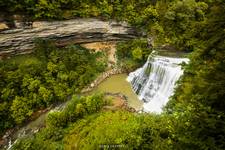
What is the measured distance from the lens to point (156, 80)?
908 inches

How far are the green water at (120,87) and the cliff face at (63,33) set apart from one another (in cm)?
442

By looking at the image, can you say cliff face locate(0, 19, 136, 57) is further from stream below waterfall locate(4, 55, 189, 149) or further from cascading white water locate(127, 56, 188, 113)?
cascading white water locate(127, 56, 188, 113)

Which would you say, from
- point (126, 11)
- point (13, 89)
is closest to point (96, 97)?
point (13, 89)

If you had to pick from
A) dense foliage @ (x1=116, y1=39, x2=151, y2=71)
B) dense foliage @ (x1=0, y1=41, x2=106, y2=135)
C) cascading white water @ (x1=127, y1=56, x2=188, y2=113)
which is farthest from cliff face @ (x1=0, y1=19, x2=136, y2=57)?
cascading white water @ (x1=127, y1=56, x2=188, y2=113)

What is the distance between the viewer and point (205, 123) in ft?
26.2

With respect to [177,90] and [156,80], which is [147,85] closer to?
[156,80]

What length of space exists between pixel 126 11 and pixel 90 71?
6.57m

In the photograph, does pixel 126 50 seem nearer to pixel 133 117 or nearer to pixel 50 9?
pixel 50 9

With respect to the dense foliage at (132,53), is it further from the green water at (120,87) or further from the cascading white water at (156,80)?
the cascading white water at (156,80)

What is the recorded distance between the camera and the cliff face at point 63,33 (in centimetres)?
2545

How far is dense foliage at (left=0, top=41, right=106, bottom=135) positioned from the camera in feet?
73.8

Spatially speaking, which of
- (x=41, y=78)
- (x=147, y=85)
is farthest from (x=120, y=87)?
(x=41, y=78)

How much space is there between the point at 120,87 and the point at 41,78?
237 inches

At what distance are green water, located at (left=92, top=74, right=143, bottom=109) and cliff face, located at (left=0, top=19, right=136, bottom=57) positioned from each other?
4424 millimetres
